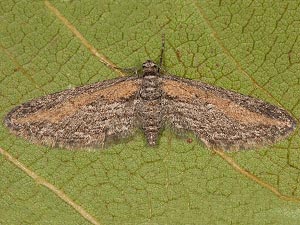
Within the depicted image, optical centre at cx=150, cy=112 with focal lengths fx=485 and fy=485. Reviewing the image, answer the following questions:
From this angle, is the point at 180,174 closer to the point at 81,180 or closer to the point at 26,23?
the point at 81,180

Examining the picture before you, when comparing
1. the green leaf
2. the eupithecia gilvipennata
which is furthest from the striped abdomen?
the green leaf

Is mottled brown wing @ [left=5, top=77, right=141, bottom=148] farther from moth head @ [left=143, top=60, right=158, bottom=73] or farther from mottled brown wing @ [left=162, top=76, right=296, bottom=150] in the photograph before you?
mottled brown wing @ [left=162, top=76, right=296, bottom=150]

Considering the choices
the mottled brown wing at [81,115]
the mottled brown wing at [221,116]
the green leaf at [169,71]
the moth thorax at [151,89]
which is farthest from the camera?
the moth thorax at [151,89]

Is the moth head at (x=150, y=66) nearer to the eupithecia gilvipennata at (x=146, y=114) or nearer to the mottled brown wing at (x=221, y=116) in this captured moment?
the eupithecia gilvipennata at (x=146, y=114)

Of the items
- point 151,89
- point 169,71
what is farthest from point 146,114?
point 169,71

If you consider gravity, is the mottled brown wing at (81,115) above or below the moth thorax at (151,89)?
below

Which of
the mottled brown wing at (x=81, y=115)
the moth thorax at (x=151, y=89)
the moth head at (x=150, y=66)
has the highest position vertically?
the moth head at (x=150, y=66)

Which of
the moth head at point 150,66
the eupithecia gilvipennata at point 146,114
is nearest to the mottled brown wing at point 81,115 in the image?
the eupithecia gilvipennata at point 146,114

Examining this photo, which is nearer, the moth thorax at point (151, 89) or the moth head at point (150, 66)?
the moth head at point (150, 66)
